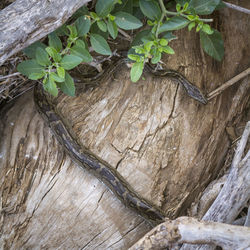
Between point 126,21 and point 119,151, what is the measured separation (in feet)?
3.68

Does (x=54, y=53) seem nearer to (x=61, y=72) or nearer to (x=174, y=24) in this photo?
(x=61, y=72)

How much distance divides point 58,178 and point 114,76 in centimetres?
104

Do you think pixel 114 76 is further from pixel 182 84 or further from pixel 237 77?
pixel 237 77

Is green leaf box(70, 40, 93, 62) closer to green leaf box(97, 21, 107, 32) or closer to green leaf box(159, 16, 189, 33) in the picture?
green leaf box(97, 21, 107, 32)

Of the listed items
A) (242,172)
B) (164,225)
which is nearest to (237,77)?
(242,172)

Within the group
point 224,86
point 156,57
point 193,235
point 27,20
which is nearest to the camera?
point 27,20

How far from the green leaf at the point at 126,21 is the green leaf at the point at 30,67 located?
66 centimetres

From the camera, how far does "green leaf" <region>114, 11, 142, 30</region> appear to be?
2793 millimetres

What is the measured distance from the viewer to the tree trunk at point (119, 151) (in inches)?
126

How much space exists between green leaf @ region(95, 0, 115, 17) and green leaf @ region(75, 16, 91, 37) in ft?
0.37

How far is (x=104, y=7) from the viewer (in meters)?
2.76

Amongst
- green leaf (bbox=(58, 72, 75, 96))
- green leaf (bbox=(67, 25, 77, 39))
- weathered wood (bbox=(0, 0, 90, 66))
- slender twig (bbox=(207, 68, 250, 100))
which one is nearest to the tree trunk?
slender twig (bbox=(207, 68, 250, 100))

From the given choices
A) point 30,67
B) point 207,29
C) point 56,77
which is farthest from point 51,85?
point 207,29

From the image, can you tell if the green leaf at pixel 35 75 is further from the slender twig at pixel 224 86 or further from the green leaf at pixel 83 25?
the slender twig at pixel 224 86
